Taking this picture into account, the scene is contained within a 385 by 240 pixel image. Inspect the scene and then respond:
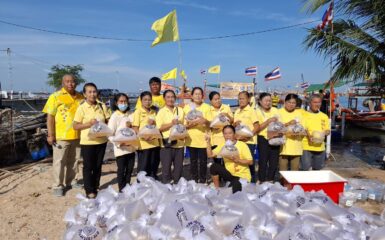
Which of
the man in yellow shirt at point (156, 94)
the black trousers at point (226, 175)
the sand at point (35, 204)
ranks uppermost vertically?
the man in yellow shirt at point (156, 94)

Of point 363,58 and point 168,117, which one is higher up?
point 363,58

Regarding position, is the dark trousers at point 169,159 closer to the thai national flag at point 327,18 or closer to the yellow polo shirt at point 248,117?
the yellow polo shirt at point 248,117

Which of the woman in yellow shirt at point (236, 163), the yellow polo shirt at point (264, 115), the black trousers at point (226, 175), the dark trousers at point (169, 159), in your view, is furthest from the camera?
the yellow polo shirt at point (264, 115)

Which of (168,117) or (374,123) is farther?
(374,123)

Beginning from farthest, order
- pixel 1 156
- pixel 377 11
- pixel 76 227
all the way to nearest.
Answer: pixel 1 156 → pixel 377 11 → pixel 76 227

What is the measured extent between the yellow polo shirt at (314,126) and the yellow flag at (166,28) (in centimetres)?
311

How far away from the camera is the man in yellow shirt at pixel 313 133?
17.0 ft

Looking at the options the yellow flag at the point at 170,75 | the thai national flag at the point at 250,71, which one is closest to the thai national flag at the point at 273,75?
the thai national flag at the point at 250,71

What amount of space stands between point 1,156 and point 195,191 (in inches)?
318

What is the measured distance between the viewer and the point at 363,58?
7312mm

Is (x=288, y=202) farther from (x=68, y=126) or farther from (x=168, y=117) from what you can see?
(x=68, y=126)

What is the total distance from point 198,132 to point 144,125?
0.87 meters

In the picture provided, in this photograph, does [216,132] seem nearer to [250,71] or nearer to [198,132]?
[198,132]

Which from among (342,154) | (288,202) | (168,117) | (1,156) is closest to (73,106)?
(168,117)
